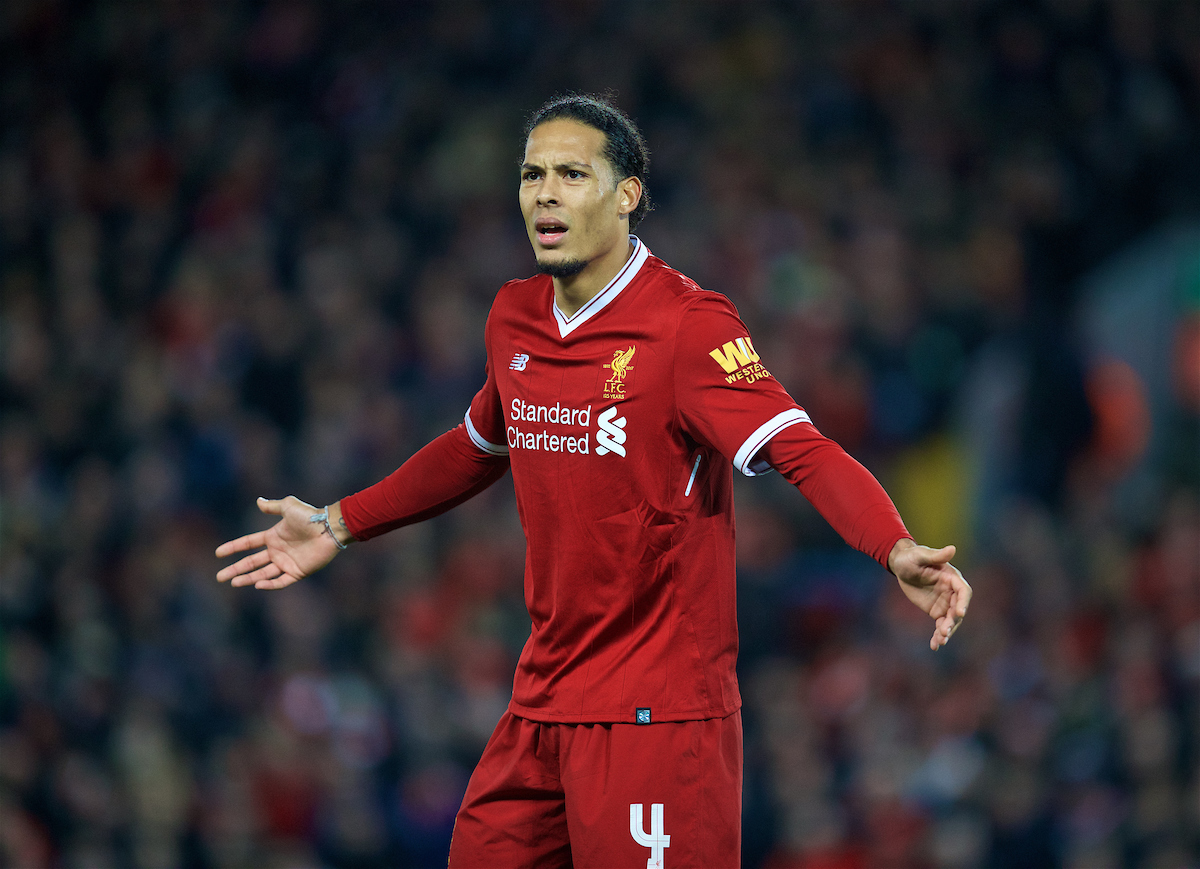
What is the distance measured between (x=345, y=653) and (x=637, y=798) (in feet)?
16.1

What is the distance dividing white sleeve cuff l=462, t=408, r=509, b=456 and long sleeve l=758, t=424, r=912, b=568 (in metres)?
0.86

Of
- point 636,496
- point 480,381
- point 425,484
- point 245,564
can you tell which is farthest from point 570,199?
point 480,381

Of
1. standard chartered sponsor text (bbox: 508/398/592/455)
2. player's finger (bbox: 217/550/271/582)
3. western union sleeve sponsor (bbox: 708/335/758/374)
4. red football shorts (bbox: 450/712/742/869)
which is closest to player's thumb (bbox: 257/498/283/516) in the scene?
player's finger (bbox: 217/550/271/582)

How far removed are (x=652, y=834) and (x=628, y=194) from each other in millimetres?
1473

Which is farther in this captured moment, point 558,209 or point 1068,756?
point 1068,756

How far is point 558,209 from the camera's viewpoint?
3.16 m

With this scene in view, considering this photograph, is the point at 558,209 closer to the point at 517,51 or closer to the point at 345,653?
the point at 345,653

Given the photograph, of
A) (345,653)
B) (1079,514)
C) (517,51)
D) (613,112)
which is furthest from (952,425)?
(613,112)

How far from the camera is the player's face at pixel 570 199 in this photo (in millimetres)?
3154

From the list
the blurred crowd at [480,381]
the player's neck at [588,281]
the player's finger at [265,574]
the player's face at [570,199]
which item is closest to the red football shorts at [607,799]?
the player's finger at [265,574]

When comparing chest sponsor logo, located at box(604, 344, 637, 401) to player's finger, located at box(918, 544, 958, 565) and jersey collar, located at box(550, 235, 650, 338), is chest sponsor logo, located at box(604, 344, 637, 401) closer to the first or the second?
jersey collar, located at box(550, 235, 650, 338)

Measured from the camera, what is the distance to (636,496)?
308 cm

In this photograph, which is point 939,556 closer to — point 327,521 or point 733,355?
point 733,355

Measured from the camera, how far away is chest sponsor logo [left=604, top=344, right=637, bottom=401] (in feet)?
10.1
